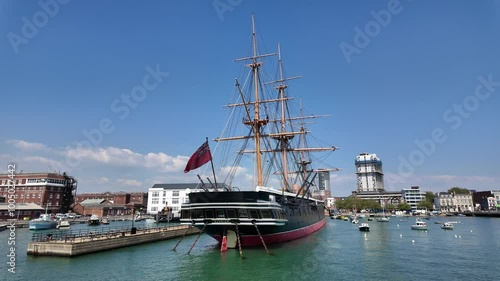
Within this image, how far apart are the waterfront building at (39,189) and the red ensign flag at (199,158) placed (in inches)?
3599

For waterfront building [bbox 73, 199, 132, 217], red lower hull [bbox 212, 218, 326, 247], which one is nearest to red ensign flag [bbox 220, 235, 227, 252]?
red lower hull [bbox 212, 218, 326, 247]

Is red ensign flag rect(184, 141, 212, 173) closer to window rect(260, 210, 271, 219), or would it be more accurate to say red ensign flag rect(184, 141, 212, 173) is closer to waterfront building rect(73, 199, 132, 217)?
window rect(260, 210, 271, 219)

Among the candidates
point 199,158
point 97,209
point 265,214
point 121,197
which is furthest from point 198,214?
point 121,197

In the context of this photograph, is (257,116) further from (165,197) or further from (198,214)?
(165,197)

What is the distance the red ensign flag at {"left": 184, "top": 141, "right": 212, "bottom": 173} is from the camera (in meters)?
29.6

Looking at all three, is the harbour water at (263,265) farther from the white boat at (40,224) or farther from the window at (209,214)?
the white boat at (40,224)

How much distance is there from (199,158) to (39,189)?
94.7 m

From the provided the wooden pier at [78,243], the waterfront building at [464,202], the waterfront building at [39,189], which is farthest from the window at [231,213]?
the waterfront building at [464,202]

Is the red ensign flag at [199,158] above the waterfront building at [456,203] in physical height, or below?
above

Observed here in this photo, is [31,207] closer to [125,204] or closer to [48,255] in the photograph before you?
[125,204]

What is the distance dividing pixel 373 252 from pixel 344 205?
15305 cm

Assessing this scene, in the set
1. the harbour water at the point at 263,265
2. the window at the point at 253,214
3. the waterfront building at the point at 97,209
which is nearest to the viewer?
the harbour water at the point at 263,265

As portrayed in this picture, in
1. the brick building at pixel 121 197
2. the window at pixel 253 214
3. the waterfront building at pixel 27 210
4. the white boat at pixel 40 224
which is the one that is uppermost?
the brick building at pixel 121 197

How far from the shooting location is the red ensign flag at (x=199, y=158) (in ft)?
97.3
